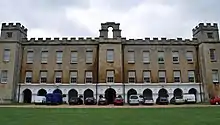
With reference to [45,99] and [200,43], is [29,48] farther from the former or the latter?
[200,43]

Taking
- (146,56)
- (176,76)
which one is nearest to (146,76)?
(146,56)

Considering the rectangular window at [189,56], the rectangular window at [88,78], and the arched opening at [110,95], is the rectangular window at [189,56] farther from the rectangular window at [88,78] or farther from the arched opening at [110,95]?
the rectangular window at [88,78]

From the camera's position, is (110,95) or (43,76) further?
(43,76)

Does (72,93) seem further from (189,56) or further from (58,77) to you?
Answer: (189,56)

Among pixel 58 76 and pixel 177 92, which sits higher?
pixel 58 76

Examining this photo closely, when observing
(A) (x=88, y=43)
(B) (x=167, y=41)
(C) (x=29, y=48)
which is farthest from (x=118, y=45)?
(C) (x=29, y=48)

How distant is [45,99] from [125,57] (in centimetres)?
1519

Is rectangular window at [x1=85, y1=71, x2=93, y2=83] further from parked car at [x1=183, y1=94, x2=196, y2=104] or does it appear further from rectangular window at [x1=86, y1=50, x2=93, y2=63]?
parked car at [x1=183, y1=94, x2=196, y2=104]

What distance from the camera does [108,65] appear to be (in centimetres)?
4397

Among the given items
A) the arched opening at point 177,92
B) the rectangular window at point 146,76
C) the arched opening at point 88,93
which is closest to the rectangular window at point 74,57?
the arched opening at point 88,93

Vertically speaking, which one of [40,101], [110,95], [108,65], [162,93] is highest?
[108,65]

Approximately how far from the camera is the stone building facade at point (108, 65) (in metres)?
43.6

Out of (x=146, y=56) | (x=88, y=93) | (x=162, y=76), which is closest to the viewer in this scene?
(x=88, y=93)

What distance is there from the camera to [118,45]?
148 ft
